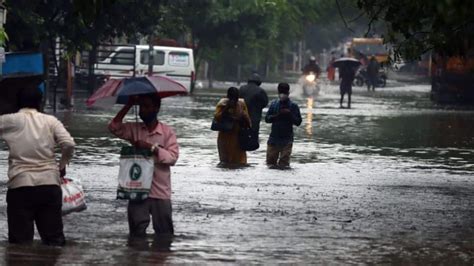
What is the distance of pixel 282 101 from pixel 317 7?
48.8 m

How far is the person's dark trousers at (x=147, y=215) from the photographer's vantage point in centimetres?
1135

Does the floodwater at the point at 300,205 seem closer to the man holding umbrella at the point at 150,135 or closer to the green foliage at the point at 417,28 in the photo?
the man holding umbrella at the point at 150,135

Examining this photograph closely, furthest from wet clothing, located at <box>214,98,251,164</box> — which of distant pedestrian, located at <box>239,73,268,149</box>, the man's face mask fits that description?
distant pedestrian, located at <box>239,73,268,149</box>

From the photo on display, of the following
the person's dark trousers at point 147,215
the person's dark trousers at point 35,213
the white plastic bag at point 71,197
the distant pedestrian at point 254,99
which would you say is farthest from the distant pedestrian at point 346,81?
the person's dark trousers at point 35,213

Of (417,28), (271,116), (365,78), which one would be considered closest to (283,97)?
(271,116)

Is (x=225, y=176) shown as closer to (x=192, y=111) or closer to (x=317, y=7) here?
(x=192, y=111)

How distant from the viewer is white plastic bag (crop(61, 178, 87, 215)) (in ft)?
36.5

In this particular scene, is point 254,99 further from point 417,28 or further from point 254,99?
point 417,28

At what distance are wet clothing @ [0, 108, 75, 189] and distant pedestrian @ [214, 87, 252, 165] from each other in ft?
29.1

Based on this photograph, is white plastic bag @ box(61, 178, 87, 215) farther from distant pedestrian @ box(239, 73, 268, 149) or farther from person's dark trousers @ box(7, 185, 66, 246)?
distant pedestrian @ box(239, 73, 268, 149)

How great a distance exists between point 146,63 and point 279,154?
29.1 meters

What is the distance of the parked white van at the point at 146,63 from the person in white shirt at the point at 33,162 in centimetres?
3631

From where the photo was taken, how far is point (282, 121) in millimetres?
19797

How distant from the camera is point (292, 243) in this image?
1166 cm
